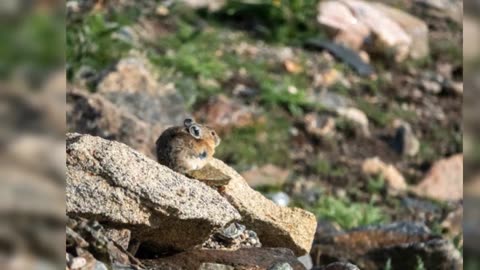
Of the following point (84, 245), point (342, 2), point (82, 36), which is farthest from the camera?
point (342, 2)

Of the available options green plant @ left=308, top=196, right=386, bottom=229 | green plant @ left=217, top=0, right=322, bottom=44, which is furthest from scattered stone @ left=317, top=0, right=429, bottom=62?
green plant @ left=308, top=196, right=386, bottom=229

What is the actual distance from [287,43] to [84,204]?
11.0 meters

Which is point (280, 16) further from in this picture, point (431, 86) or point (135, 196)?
point (135, 196)

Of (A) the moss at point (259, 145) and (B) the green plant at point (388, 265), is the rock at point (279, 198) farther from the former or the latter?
(B) the green plant at point (388, 265)

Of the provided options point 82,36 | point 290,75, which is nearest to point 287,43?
point 290,75

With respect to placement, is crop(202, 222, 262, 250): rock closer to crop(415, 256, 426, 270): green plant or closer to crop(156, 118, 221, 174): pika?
crop(156, 118, 221, 174): pika

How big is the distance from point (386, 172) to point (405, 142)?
945 millimetres

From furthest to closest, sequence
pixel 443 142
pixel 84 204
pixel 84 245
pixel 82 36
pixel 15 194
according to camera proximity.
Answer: pixel 443 142 < pixel 82 36 < pixel 84 204 < pixel 84 245 < pixel 15 194

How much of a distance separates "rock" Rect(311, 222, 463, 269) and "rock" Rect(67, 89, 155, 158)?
6.39 feet

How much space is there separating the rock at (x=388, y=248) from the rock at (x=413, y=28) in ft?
25.8

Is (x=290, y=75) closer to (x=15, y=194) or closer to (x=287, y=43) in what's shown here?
(x=287, y=43)

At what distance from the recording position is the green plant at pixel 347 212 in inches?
388

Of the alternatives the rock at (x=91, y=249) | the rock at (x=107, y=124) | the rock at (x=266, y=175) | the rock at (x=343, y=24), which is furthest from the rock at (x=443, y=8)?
the rock at (x=91, y=249)

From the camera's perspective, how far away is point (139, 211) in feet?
12.8
